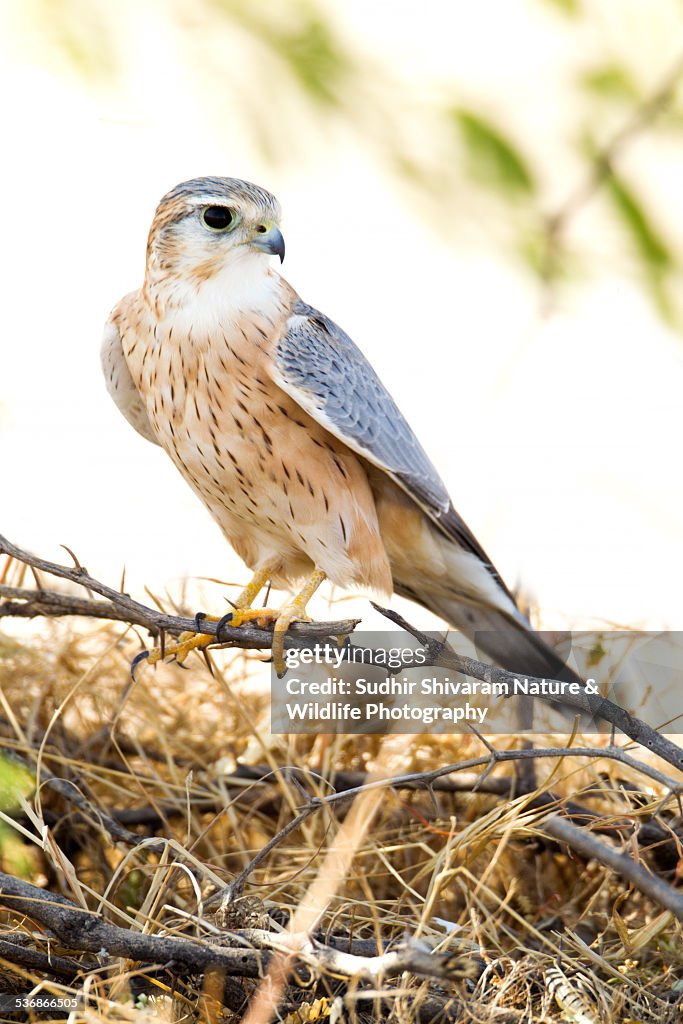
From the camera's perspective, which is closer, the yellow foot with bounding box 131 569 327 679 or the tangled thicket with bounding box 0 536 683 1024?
the tangled thicket with bounding box 0 536 683 1024

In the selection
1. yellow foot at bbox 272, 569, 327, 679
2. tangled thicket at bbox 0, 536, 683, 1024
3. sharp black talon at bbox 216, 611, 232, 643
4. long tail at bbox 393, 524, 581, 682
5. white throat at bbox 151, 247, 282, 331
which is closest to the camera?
tangled thicket at bbox 0, 536, 683, 1024

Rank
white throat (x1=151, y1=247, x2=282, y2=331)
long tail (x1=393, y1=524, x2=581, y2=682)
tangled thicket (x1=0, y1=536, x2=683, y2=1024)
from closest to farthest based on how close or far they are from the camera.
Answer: tangled thicket (x1=0, y1=536, x2=683, y2=1024), white throat (x1=151, y1=247, x2=282, y2=331), long tail (x1=393, y1=524, x2=581, y2=682)

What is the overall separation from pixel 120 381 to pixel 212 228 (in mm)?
684

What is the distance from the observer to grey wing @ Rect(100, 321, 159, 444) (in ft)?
11.1

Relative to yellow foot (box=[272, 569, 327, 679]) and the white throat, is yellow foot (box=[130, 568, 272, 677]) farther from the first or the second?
the white throat

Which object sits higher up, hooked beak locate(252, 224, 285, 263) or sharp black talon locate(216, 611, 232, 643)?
Answer: hooked beak locate(252, 224, 285, 263)

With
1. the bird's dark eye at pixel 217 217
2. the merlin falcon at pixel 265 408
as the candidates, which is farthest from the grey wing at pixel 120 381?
the bird's dark eye at pixel 217 217

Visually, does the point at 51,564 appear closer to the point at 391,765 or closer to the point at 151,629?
the point at 151,629

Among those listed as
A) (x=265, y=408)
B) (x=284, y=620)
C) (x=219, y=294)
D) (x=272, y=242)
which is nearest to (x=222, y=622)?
(x=284, y=620)

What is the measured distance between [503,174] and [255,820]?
9.47 ft

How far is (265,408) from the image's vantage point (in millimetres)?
3033

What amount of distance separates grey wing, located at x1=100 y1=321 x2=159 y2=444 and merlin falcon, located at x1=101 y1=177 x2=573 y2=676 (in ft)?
0.05

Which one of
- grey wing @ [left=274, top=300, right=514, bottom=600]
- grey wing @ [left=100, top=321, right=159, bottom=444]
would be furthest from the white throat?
grey wing @ [left=100, top=321, right=159, bottom=444]

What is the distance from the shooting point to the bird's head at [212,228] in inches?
116
